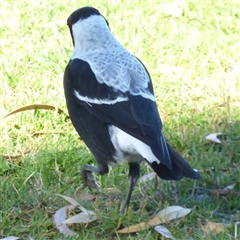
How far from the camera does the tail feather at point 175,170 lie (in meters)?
2.54

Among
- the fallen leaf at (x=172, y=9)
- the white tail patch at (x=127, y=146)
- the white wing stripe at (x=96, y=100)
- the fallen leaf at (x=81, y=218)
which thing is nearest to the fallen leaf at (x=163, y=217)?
the fallen leaf at (x=81, y=218)

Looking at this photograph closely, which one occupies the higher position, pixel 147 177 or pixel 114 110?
pixel 114 110

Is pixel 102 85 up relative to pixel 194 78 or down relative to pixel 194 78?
up

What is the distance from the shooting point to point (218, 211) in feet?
9.35

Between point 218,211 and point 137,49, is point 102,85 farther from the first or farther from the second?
point 137,49

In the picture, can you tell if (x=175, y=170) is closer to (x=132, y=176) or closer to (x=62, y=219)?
(x=132, y=176)

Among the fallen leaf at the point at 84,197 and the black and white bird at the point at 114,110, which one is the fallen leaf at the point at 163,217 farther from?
the fallen leaf at the point at 84,197

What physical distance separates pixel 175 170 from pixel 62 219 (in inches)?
20.5

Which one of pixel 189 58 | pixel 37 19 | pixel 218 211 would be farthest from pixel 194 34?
pixel 218 211

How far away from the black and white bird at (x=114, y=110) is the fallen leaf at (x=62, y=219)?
22cm

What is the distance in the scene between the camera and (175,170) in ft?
8.48

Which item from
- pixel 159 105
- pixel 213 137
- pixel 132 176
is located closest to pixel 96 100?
pixel 132 176

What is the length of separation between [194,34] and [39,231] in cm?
221

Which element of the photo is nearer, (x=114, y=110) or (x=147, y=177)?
(x=114, y=110)
